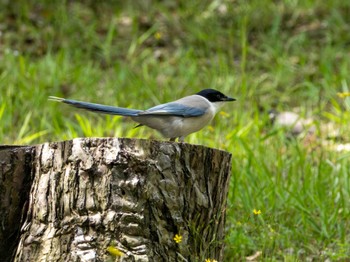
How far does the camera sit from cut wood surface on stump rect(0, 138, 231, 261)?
9.66 feet

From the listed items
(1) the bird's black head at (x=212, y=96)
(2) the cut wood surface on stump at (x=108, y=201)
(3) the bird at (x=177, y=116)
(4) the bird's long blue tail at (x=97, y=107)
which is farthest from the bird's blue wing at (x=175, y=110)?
(2) the cut wood surface on stump at (x=108, y=201)

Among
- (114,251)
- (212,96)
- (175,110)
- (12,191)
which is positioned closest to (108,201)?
(114,251)

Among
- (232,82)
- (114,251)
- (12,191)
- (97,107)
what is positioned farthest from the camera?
(232,82)

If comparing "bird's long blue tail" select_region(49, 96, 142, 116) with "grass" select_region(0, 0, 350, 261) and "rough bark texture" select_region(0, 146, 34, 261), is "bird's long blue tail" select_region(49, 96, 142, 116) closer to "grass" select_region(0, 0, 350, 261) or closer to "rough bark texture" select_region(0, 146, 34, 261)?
"rough bark texture" select_region(0, 146, 34, 261)

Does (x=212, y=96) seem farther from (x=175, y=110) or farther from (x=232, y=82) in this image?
(x=232, y=82)

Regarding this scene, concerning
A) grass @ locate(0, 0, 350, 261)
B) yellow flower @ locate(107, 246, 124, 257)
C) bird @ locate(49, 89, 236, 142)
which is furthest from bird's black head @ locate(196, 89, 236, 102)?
yellow flower @ locate(107, 246, 124, 257)

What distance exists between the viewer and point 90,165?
297 centimetres

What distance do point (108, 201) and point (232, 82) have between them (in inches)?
154

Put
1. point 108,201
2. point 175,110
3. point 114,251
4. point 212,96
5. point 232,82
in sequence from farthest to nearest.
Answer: point 232,82 < point 212,96 < point 175,110 < point 108,201 < point 114,251

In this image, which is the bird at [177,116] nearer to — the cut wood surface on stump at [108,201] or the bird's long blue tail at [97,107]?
the bird's long blue tail at [97,107]

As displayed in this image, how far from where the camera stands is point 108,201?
116 inches

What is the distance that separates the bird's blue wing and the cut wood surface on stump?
81cm

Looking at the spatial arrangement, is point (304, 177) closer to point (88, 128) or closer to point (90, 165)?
point (88, 128)

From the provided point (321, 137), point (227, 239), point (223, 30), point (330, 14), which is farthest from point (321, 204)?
point (330, 14)
